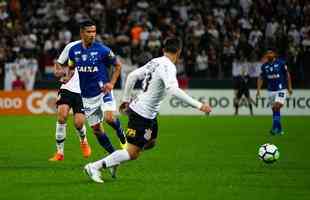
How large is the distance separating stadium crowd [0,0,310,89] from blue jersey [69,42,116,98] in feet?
58.4

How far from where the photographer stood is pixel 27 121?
89.4 ft

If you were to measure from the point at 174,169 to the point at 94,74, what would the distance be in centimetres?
208

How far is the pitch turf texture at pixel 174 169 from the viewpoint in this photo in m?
10.4

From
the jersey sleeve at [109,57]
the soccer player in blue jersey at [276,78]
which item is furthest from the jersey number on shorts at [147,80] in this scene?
the soccer player in blue jersey at [276,78]

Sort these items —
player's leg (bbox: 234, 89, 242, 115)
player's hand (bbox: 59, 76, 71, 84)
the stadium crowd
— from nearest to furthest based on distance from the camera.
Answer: player's hand (bbox: 59, 76, 71, 84) < player's leg (bbox: 234, 89, 242, 115) < the stadium crowd

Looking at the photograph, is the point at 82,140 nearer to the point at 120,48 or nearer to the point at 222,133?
the point at 222,133

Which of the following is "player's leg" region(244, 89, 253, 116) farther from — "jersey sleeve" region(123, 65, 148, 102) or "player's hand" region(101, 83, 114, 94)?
"jersey sleeve" region(123, 65, 148, 102)

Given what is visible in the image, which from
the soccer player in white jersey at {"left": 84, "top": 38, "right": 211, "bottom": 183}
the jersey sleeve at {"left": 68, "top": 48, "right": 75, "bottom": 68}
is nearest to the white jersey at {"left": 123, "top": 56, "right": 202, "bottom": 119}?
the soccer player in white jersey at {"left": 84, "top": 38, "right": 211, "bottom": 183}

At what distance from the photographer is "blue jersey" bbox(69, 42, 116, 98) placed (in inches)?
530

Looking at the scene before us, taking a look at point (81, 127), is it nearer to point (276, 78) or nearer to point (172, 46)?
point (172, 46)

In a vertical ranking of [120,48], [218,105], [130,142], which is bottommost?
[218,105]

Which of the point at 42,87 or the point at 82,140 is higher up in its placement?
the point at 82,140

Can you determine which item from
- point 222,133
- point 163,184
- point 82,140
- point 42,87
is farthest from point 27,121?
point 163,184

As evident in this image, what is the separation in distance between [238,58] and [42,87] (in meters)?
8.01
